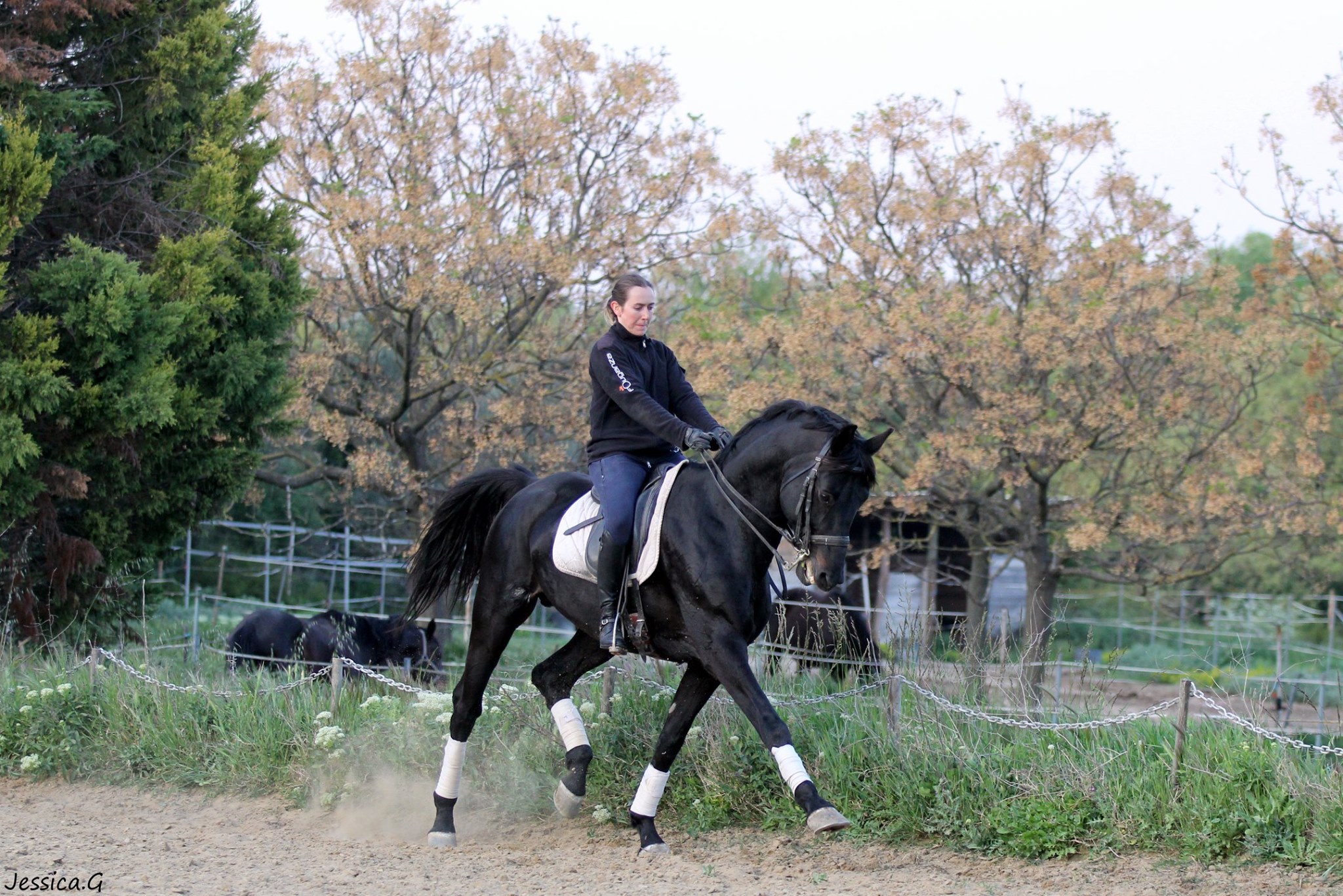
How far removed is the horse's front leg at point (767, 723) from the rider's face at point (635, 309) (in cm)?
164

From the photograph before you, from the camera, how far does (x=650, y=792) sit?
6016 mm

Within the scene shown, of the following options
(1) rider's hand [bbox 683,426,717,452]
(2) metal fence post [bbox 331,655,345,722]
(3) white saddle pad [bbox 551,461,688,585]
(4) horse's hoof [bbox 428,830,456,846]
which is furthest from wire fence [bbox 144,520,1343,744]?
(1) rider's hand [bbox 683,426,717,452]

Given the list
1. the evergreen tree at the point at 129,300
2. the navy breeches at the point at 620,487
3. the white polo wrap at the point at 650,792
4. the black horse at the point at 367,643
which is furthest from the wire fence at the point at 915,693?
the black horse at the point at 367,643

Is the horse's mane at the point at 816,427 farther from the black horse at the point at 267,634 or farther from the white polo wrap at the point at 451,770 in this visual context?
the black horse at the point at 267,634

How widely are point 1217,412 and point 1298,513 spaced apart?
1.97 metres

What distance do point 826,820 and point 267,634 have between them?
33.1 feet

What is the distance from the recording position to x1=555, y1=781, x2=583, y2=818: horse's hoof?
252 inches

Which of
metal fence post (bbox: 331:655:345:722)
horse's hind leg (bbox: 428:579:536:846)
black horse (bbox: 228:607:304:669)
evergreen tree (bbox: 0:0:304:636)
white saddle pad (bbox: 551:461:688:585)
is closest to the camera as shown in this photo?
white saddle pad (bbox: 551:461:688:585)

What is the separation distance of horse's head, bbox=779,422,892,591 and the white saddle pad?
76cm

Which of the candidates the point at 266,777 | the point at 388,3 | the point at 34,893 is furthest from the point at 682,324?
the point at 34,893

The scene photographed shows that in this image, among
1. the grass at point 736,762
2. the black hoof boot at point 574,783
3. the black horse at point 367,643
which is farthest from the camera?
the black horse at point 367,643

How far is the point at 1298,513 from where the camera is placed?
51.5 ft

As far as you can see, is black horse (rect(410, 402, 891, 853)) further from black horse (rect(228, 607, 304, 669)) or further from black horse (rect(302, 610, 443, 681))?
black horse (rect(228, 607, 304, 669))

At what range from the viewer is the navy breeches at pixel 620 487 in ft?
19.6
